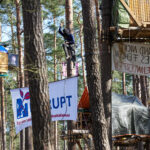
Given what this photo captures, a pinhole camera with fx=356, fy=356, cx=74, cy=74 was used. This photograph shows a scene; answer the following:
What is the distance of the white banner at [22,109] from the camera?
12.8 m

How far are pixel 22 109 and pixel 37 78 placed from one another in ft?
20.3

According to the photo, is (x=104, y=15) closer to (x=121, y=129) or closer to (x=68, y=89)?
(x=68, y=89)

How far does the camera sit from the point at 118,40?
37.4 feet

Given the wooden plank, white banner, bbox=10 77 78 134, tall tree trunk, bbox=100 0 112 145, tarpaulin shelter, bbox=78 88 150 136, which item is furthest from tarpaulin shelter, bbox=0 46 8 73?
tarpaulin shelter, bbox=78 88 150 136

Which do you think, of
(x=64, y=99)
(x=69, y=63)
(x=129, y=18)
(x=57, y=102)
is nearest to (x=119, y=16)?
(x=129, y=18)

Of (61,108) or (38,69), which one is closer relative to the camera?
(38,69)

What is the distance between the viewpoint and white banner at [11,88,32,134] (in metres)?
12.8

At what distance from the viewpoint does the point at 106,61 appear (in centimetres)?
1119

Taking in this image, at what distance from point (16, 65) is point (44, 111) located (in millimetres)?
1144

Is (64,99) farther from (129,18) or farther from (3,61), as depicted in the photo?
(3,61)

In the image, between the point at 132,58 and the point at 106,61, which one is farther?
the point at 132,58

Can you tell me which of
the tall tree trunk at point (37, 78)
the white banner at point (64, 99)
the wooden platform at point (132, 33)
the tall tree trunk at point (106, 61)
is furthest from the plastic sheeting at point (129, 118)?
the tall tree trunk at point (37, 78)

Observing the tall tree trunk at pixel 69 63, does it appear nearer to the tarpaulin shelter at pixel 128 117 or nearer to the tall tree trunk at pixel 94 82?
the tarpaulin shelter at pixel 128 117

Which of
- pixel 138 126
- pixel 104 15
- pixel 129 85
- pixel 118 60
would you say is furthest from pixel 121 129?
pixel 129 85
